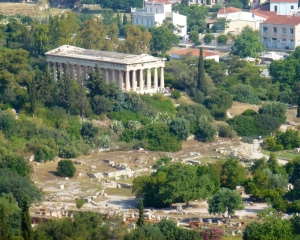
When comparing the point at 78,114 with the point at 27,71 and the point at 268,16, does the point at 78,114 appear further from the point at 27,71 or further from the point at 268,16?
the point at 268,16

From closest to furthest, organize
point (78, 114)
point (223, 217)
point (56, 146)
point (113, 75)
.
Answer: point (223, 217), point (56, 146), point (78, 114), point (113, 75)

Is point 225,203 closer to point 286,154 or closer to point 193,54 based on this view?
point 286,154

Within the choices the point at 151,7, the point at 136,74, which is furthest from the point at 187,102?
the point at 151,7

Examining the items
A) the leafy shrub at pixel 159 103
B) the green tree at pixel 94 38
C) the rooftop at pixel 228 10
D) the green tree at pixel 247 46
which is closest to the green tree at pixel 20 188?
the leafy shrub at pixel 159 103

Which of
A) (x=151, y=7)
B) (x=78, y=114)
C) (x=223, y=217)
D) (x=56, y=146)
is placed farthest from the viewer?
(x=151, y=7)

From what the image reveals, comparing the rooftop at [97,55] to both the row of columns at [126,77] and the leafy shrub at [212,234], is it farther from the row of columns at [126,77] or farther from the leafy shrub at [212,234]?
the leafy shrub at [212,234]

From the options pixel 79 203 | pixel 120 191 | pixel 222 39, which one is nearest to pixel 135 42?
pixel 222 39
